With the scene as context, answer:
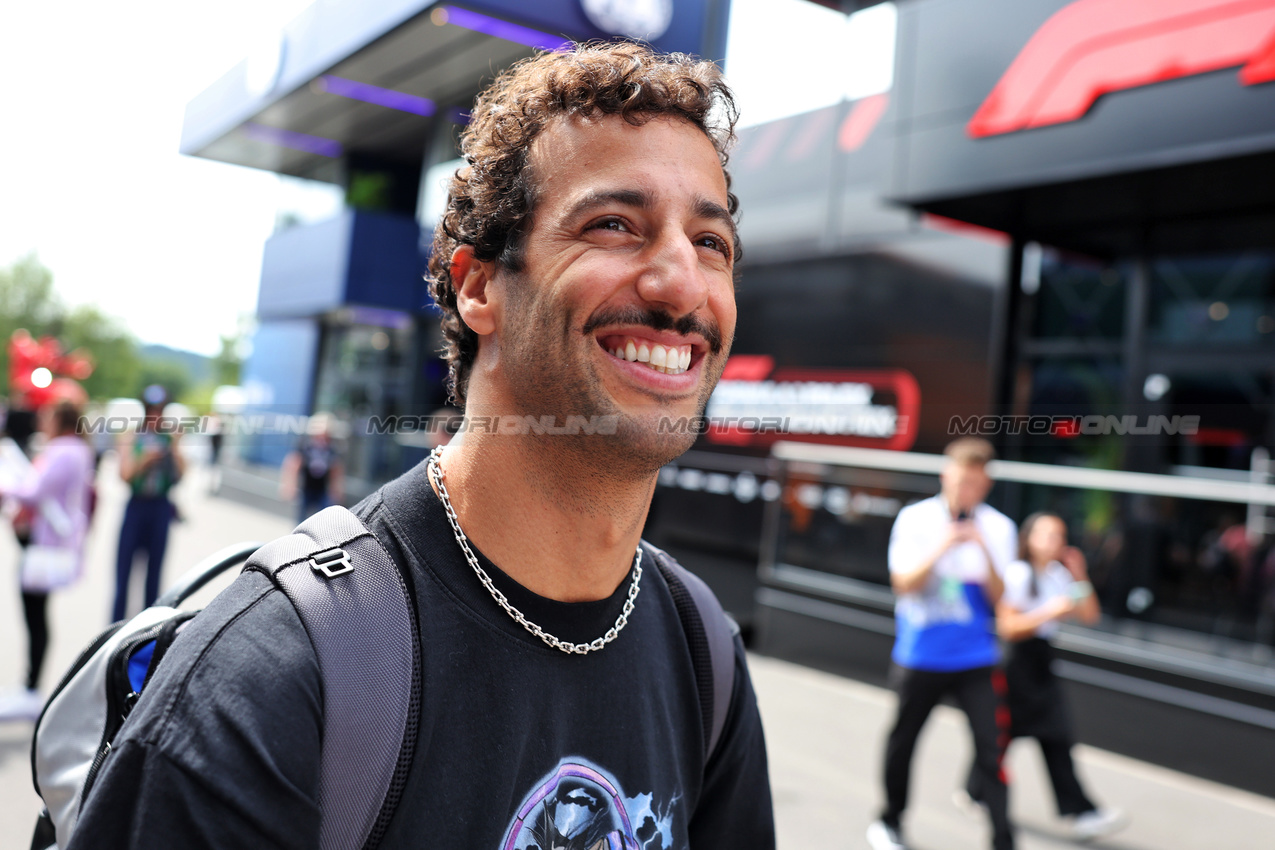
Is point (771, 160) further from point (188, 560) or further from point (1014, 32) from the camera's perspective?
point (188, 560)

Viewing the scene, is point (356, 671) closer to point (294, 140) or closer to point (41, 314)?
point (294, 140)

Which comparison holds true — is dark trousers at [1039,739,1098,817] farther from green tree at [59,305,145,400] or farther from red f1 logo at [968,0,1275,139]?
green tree at [59,305,145,400]

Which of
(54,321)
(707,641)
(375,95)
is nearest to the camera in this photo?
(707,641)

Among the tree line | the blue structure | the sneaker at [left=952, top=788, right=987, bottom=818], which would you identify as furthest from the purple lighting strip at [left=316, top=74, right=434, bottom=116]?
the sneaker at [left=952, top=788, right=987, bottom=818]

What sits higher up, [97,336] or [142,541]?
[97,336]

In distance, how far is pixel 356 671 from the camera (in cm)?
106

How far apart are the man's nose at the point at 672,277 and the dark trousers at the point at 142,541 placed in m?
6.10

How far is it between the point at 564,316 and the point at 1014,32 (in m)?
7.63

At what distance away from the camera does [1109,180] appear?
23.7 feet

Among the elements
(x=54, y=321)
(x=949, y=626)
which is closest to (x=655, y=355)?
(x=949, y=626)

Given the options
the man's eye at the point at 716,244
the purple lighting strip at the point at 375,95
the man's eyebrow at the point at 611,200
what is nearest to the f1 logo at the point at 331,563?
the man's eyebrow at the point at 611,200

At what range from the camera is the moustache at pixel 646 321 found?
126 centimetres

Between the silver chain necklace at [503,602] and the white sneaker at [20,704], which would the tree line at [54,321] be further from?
the silver chain necklace at [503,602]

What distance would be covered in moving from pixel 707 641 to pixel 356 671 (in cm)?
64
